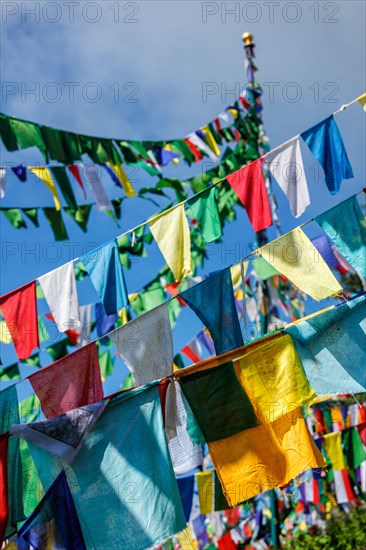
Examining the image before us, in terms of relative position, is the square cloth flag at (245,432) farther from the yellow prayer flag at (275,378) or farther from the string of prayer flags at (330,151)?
the string of prayer flags at (330,151)

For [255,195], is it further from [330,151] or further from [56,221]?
[56,221]

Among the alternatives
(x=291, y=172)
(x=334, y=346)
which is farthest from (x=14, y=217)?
(x=334, y=346)

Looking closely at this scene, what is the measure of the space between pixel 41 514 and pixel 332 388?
102 inches

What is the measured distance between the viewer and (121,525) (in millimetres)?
5230

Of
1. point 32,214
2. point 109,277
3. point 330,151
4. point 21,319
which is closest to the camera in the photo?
point 330,151

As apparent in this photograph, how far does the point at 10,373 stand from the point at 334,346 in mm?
5869

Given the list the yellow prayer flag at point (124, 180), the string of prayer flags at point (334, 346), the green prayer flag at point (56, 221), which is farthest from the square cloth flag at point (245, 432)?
the yellow prayer flag at point (124, 180)

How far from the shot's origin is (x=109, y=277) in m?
6.97

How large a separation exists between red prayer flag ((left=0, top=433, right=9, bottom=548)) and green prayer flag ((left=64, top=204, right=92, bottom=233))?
4393 mm

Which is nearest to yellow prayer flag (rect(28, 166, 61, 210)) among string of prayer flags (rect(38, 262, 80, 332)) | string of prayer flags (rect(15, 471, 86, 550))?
string of prayer flags (rect(38, 262, 80, 332))

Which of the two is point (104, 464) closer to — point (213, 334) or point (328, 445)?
point (213, 334)

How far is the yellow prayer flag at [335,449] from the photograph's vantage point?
10.4 meters

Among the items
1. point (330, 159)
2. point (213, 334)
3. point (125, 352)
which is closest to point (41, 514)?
point (125, 352)

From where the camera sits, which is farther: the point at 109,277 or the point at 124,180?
the point at 124,180
